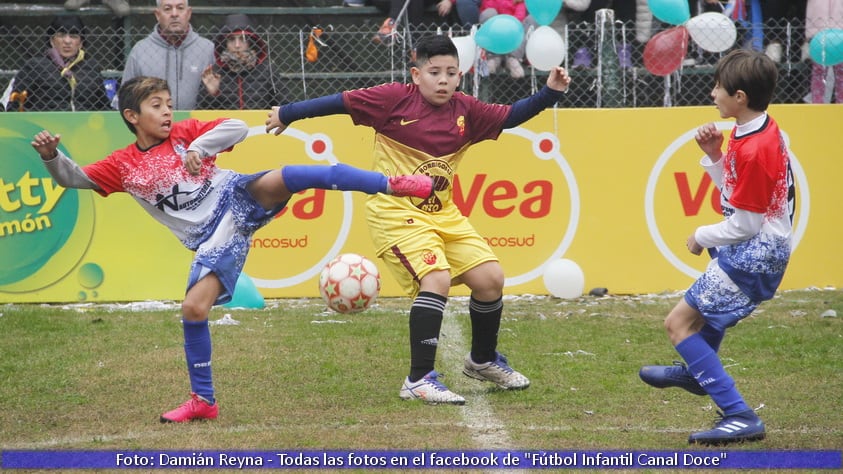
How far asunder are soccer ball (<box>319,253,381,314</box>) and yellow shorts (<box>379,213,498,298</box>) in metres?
0.39

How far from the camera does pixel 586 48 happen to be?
11234mm

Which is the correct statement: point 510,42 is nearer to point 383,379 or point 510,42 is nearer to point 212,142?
point 383,379

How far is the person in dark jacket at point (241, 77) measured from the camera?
10.6m

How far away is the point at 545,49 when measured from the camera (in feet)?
34.3

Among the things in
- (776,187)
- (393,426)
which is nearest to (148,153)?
(393,426)

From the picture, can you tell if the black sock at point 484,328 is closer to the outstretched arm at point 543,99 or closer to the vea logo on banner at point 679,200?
the outstretched arm at point 543,99

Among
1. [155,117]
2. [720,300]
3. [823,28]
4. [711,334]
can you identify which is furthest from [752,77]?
[823,28]

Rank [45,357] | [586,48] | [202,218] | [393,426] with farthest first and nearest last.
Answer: [586,48] < [45,357] < [202,218] < [393,426]

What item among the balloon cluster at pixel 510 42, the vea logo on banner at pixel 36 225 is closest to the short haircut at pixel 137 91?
the vea logo on banner at pixel 36 225

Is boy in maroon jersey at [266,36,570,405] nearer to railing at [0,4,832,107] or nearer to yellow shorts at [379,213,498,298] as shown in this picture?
yellow shorts at [379,213,498,298]

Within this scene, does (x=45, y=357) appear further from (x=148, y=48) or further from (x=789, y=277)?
(x=789, y=277)

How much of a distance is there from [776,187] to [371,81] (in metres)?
7.11

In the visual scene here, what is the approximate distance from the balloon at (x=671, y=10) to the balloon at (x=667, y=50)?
0.09 meters

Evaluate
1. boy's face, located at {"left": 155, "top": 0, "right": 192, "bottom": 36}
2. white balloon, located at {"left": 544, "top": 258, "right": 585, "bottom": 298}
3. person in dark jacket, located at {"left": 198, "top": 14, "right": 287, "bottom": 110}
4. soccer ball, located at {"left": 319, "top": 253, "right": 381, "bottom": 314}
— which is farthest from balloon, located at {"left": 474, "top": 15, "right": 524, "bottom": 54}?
soccer ball, located at {"left": 319, "top": 253, "right": 381, "bottom": 314}
